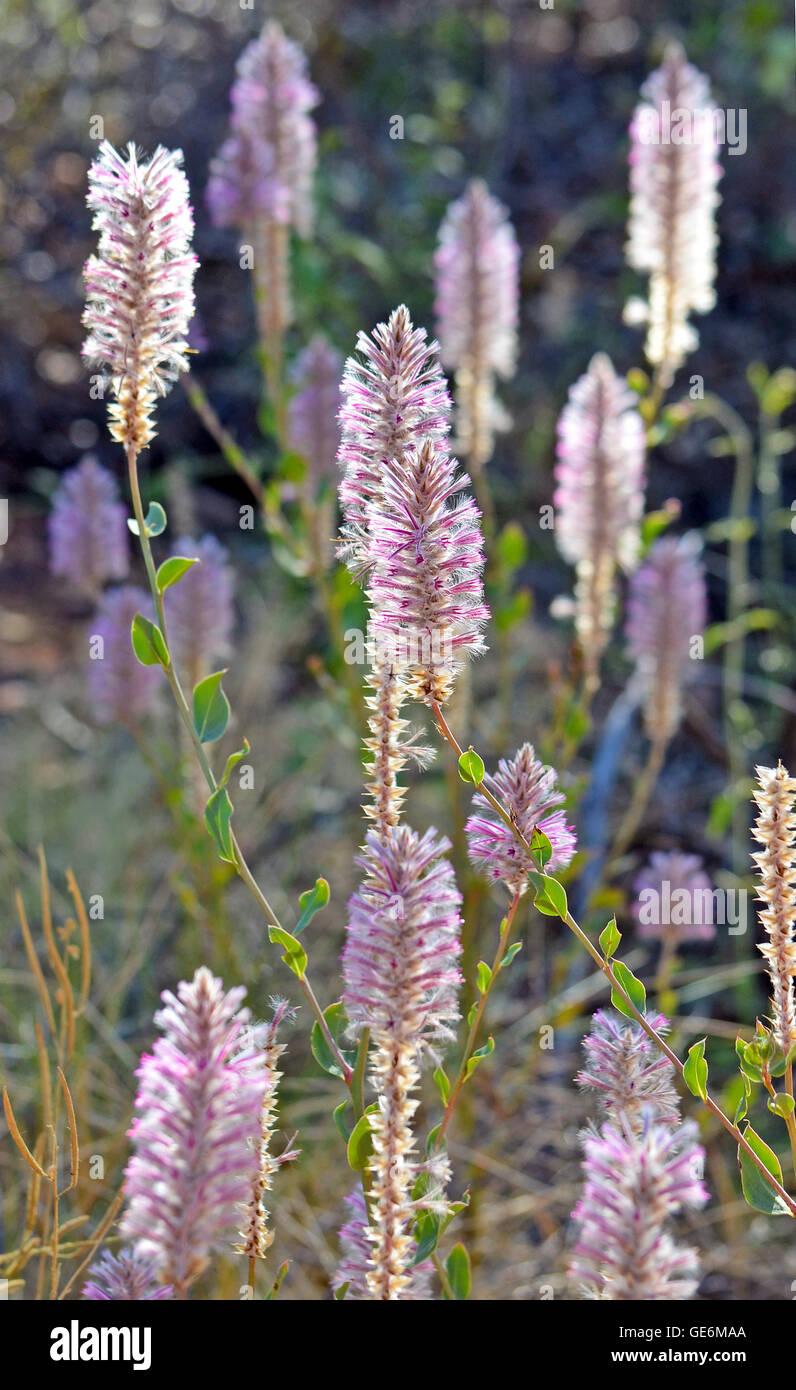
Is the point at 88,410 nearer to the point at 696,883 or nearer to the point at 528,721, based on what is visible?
the point at 528,721

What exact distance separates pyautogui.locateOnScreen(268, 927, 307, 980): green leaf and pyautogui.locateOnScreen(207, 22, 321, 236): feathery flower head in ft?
4.00

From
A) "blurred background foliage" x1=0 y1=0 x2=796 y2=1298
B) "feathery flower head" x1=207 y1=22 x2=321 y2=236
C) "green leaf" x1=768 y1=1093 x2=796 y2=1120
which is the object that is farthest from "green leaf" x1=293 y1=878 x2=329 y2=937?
"blurred background foliage" x1=0 y1=0 x2=796 y2=1298

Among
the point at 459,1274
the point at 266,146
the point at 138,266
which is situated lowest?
the point at 459,1274

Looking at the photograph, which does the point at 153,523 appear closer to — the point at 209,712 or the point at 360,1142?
the point at 209,712

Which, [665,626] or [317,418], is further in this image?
[317,418]

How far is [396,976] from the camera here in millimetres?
749

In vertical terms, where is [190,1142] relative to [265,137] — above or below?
below

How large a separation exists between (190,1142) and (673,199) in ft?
4.50

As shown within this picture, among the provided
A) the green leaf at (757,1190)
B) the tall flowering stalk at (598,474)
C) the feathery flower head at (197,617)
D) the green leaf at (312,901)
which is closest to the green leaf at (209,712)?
the green leaf at (312,901)

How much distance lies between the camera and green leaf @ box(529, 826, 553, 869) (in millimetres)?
812

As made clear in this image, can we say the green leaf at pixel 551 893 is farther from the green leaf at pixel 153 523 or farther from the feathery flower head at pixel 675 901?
the feathery flower head at pixel 675 901

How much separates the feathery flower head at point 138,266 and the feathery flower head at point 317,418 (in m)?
1.06

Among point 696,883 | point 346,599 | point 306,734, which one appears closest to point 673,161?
point 346,599

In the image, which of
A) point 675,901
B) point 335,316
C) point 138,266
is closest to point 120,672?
point 675,901
